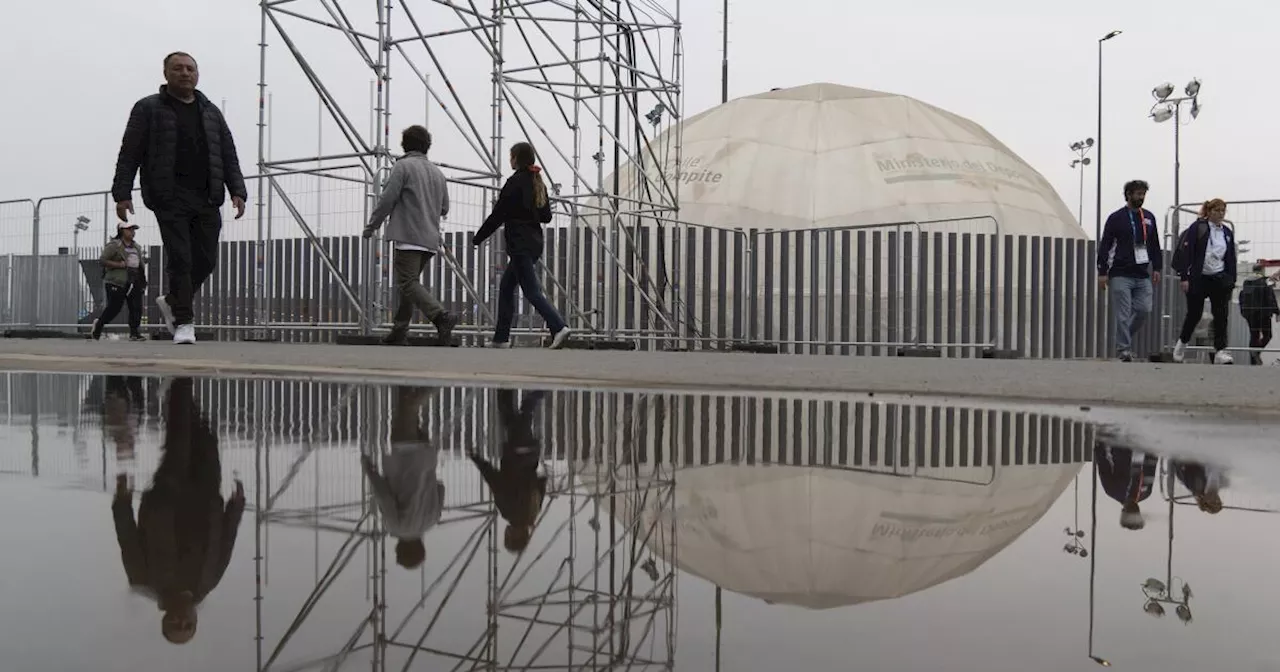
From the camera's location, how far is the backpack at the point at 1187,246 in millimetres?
10789

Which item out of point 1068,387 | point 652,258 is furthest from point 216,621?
point 652,258

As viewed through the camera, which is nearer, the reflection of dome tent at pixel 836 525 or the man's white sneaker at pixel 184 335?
the reflection of dome tent at pixel 836 525

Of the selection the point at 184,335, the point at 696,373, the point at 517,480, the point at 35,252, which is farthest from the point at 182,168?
the point at 35,252

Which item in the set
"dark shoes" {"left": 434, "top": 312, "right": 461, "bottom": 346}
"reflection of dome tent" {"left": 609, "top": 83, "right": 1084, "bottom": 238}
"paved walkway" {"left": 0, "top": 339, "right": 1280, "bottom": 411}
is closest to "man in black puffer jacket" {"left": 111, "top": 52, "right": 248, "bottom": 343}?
"paved walkway" {"left": 0, "top": 339, "right": 1280, "bottom": 411}

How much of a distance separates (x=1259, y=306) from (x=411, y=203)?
11.6m

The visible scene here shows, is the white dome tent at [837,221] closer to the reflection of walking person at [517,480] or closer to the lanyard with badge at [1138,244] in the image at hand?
the lanyard with badge at [1138,244]

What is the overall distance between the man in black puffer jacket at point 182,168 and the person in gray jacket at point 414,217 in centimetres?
135

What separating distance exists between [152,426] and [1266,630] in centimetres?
317

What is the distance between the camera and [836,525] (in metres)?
2.24

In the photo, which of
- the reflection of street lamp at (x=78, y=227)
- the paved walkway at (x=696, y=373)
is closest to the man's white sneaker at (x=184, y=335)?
the paved walkway at (x=696, y=373)

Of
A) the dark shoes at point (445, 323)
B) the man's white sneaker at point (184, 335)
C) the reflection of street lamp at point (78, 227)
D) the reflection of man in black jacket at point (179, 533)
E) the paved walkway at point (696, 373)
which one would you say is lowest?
the reflection of man in black jacket at point (179, 533)

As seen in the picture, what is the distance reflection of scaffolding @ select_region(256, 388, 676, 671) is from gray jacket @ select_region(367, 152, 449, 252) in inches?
279

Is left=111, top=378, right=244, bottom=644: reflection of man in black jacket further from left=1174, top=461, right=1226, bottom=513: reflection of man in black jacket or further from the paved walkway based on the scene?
the paved walkway

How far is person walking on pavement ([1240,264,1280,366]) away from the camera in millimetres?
15031
